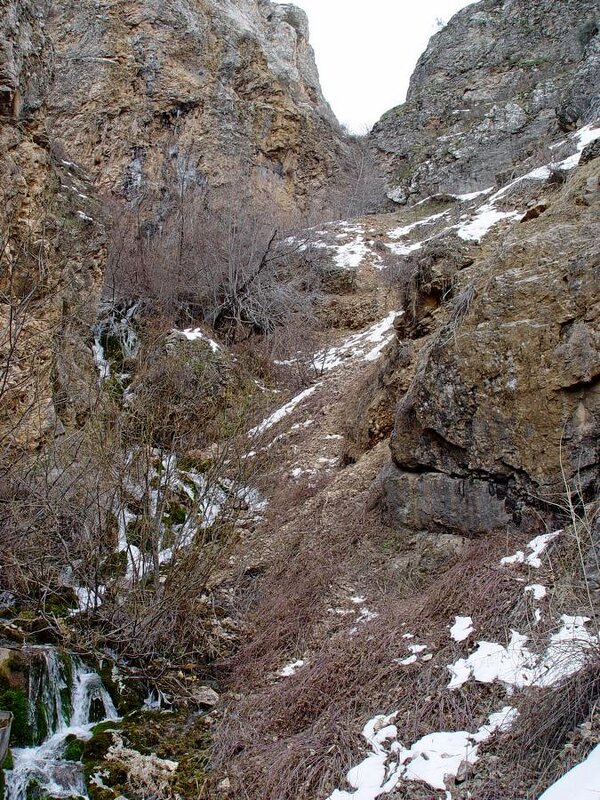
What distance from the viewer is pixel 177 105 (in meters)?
20.2

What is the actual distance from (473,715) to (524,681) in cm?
32

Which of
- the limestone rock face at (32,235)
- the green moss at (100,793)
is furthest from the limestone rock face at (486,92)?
the green moss at (100,793)

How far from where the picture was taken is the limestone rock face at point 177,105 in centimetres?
1888

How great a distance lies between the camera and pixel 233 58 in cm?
2205

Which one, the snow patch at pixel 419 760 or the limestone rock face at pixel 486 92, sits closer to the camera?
the snow patch at pixel 419 760

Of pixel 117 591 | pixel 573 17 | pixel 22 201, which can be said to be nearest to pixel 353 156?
pixel 573 17

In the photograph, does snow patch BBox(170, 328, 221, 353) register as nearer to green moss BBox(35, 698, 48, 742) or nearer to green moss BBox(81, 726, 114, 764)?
green moss BBox(35, 698, 48, 742)

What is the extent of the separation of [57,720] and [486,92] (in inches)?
964

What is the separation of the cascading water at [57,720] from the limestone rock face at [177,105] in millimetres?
14500

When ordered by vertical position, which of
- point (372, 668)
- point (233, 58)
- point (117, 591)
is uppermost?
point (233, 58)

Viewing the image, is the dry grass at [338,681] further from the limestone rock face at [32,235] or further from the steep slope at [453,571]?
the limestone rock face at [32,235]

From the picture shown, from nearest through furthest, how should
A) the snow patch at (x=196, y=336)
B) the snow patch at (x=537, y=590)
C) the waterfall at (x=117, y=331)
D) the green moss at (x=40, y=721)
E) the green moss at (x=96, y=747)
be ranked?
the snow patch at (x=537, y=590) → the green moss at (x=96, y=747) → the green moss at (x=40, y=721) → the snow patch at (x=196, y=336) → the waterfall at (x=117, y=331)

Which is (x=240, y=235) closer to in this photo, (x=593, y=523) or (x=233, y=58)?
(x=233, y=58)

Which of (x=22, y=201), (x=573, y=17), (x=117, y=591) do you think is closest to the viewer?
(x=117, y=591)
